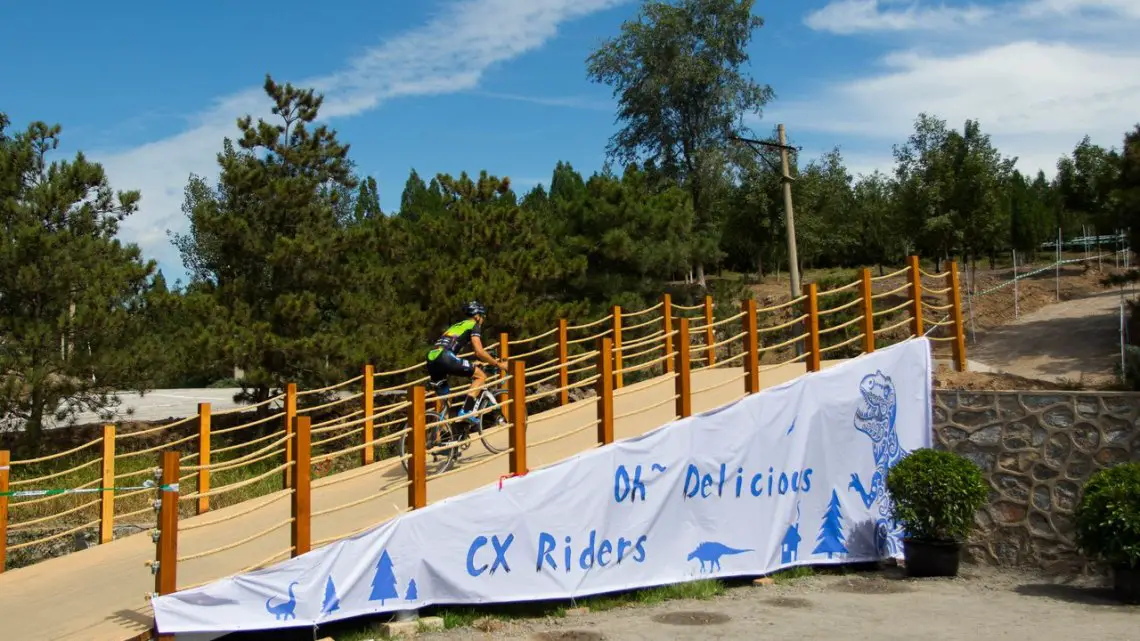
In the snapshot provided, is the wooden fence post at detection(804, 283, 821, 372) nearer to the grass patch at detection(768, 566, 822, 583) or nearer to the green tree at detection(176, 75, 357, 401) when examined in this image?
the grass patch at detection(768, 566, 822, 583)

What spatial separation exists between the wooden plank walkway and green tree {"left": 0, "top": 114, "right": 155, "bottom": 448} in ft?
23.2

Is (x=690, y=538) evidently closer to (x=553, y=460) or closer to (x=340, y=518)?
(x=553, y=460)

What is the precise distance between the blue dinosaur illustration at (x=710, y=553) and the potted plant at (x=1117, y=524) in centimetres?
300

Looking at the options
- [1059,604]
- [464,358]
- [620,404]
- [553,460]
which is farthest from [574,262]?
[1059,604]

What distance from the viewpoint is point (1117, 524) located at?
305 inches

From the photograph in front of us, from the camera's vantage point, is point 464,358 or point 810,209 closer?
point 464,358

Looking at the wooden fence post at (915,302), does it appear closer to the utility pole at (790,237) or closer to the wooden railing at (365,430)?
the wooden railing at (365,430)

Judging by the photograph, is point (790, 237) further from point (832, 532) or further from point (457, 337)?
point (457, 337)

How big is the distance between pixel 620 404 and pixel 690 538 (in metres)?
3.05

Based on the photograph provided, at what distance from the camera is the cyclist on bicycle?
8.73 metres

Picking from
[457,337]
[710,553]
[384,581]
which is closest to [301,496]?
[384,581]

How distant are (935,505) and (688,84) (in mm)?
30071

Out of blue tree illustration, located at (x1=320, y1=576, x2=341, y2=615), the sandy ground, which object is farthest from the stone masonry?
blue tree illustration, located at (x1=320, y1=576, x2=341, y2=615)

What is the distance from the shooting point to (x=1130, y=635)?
6.59m
